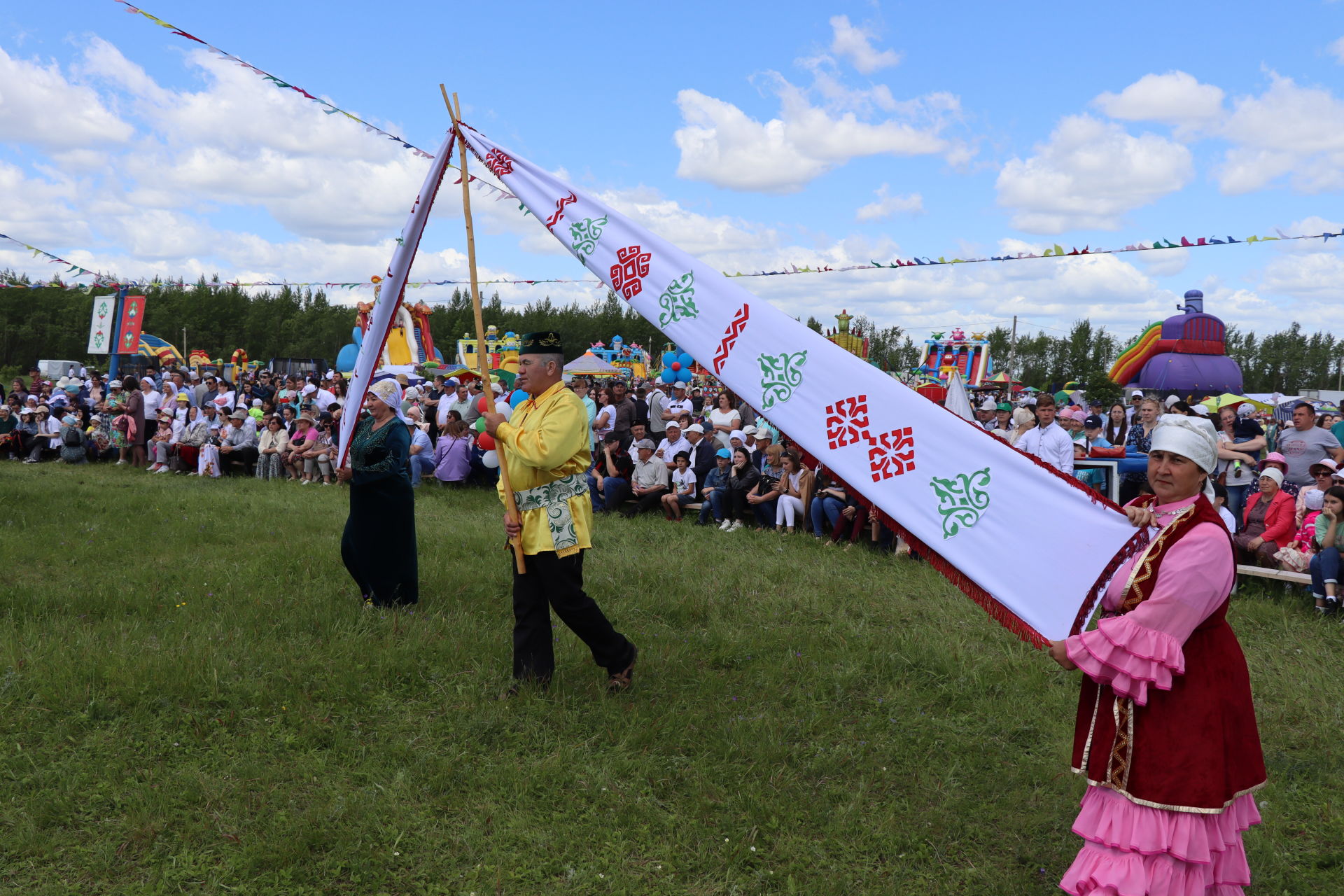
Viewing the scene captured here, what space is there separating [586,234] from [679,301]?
61 centimetres

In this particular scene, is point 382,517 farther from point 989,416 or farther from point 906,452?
point 989,416

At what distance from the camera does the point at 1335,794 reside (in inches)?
168

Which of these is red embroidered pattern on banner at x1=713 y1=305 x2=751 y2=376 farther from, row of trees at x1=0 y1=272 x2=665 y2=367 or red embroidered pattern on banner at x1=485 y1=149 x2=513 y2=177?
row of trees at x1=0 y1=272 x2=665 y2=367

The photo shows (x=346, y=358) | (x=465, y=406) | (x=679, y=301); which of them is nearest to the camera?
(x=679, y=301)

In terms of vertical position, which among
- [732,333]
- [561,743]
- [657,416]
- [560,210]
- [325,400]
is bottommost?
[561,743]

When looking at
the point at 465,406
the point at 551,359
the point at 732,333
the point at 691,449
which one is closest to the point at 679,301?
the point at 732,333

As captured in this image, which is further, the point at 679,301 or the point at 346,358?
the point at 346,358

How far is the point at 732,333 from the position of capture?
12.0ft

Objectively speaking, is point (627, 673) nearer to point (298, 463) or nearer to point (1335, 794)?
point (1335, 794)

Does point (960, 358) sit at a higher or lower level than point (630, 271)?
higher

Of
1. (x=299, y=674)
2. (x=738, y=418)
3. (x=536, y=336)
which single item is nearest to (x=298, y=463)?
(x=738, y=418)

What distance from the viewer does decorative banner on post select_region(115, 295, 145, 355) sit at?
81.9 ft

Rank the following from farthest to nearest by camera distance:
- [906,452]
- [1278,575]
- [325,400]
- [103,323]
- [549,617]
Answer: [103,323] < [325,400] < [1278,575] < [549,617] < [906,452]

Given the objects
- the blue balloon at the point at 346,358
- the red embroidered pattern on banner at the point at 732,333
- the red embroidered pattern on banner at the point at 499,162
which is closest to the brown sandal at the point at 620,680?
the red embroidered pattern on banner at the point at 732,333
